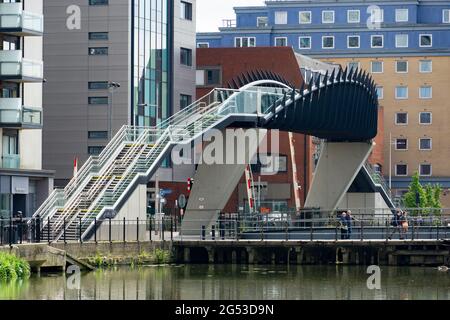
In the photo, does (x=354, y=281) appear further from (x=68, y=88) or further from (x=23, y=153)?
(x=68, y=88)

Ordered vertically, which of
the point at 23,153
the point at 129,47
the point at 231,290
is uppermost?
the point at 129,47

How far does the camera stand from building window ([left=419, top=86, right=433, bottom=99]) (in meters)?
150

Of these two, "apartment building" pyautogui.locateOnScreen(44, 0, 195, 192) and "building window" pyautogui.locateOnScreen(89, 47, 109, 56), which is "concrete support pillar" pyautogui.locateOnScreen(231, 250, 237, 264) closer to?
"apartment building" pyautogui.locateOnScreen(44, 0, 195, 192)

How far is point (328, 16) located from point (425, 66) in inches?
445

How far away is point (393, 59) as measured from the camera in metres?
150

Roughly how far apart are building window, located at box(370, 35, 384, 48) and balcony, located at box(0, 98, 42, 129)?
80.1 meters

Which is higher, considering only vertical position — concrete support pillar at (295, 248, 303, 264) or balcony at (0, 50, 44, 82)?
balcony at (0, 50, 44, 82)

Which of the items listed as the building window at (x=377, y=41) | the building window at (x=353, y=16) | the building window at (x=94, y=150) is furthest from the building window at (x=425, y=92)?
the building window at (x=94, y=150)

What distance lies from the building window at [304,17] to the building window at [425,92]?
13546 millimetres

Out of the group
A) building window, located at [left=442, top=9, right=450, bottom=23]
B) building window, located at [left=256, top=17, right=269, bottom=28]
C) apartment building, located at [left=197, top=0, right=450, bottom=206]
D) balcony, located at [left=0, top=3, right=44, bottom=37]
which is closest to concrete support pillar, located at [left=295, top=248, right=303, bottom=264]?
balcony, located at [left=0, top=3, right=44, bottom=37]

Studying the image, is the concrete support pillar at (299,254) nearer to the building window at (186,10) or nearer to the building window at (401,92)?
the building window at (186,10)
